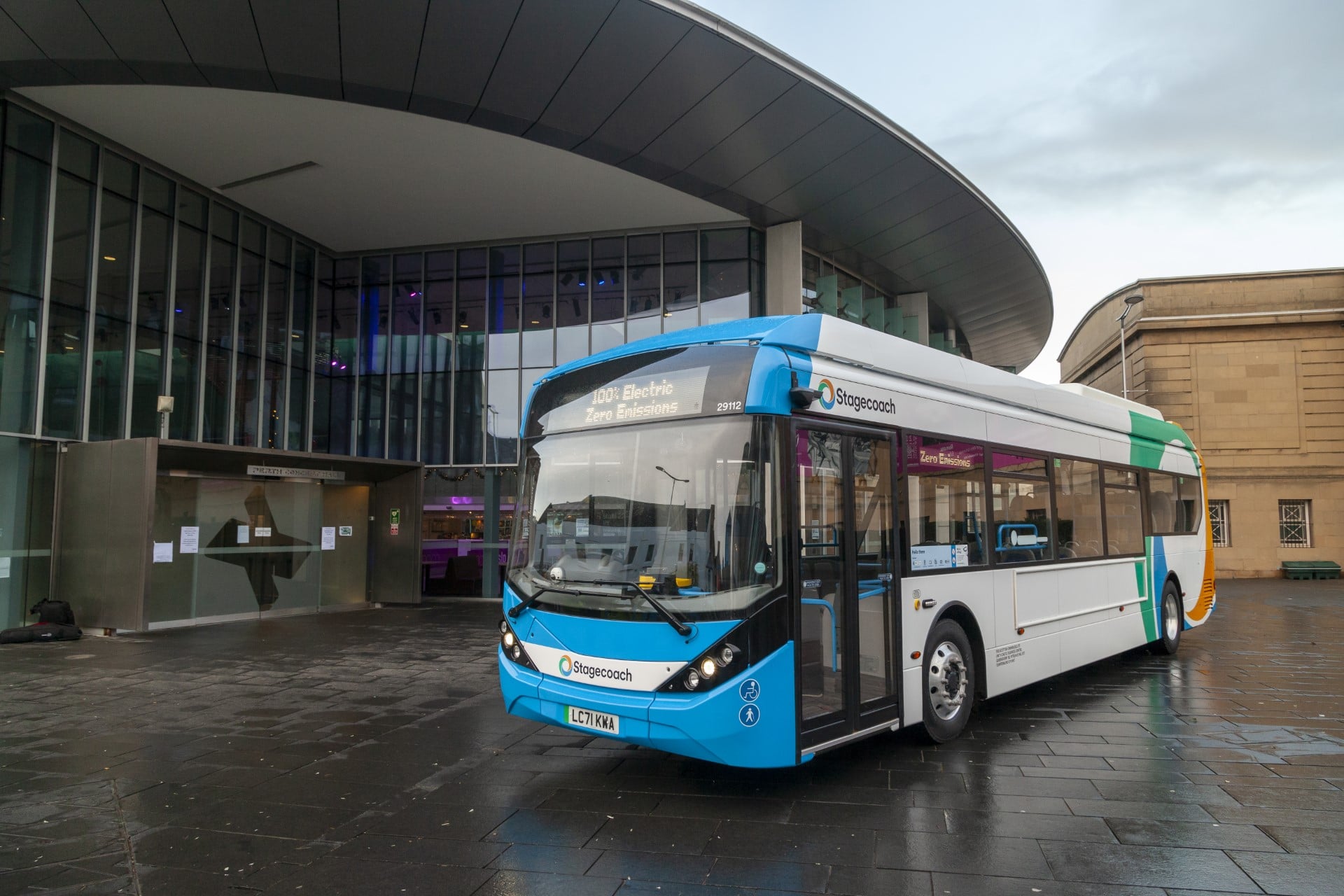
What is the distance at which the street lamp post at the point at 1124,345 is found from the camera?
96.5 feet

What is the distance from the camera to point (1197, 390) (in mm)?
29734

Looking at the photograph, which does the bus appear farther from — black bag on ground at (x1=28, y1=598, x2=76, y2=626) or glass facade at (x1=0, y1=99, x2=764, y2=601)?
glass facade at (x1=0, y1=99, x2=764, y2=601)

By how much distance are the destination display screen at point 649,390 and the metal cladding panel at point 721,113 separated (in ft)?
33.1

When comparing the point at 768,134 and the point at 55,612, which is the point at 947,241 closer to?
the point at 768,134

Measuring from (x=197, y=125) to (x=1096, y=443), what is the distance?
55.0ft

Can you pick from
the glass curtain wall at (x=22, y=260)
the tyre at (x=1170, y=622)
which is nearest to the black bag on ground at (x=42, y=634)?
the glass curtain wall at (x=22, y=260)

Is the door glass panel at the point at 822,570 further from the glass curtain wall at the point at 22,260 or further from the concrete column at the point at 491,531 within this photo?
the concrete column at the point at 491,531

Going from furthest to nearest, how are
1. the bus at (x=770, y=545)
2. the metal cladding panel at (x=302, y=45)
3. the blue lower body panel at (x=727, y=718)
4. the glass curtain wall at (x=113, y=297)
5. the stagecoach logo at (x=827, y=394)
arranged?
the glass curtain wall at (x=113, y=297) → the metal cladding panel at (x=302, y=45) → the stagecoach logo at (x=827, y=394) → the bus at (x=770, y=545) → the blue lower body panel at (x=727, y=718)

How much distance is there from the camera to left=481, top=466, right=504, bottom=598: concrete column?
21.2m

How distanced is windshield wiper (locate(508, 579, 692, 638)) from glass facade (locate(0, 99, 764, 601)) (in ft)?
40.6

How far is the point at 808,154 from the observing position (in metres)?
16.8

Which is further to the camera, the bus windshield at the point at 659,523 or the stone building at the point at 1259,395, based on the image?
the stone building at the point at 1259,395

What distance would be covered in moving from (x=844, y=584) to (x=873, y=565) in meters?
0.40

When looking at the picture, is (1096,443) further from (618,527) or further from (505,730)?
(505,730)
